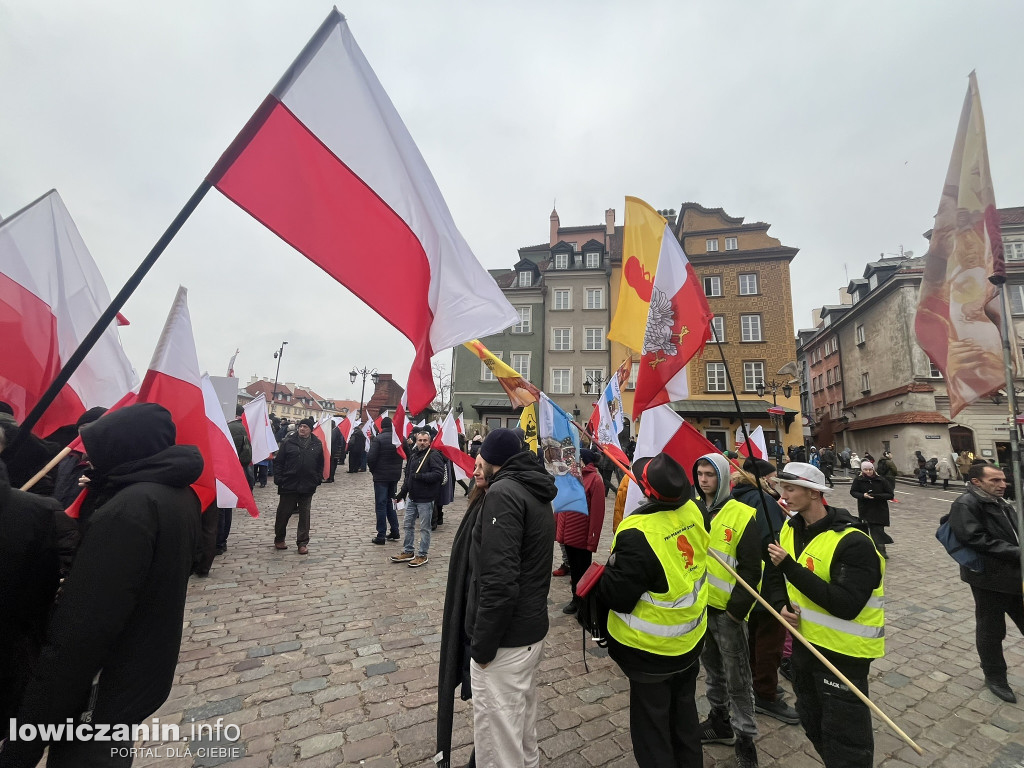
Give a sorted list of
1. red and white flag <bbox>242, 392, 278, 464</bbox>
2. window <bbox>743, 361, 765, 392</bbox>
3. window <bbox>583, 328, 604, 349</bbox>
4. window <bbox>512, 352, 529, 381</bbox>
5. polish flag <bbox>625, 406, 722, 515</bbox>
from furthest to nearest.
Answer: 1. window <bbox>512, 352, 529, 381</bbox>
2. window <bbox>583, 328, 604, 349</bbox>
3. window <bbox>743, 361, 765, 392</bbox>
4. red and white flag <bbox>242, 392, 278, 464</bbox>
5. polish flag <bbox>625, 406, 722, 515</bbox>

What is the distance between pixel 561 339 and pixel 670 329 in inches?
1207

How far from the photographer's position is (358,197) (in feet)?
8.92

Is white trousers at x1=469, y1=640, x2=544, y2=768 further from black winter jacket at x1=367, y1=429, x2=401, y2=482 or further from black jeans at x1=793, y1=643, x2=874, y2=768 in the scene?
black winter jacket at x1=367, y1=429, x2=401, y2=482

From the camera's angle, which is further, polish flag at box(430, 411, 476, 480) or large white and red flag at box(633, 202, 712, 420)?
polish flag at box(430, 411, 476, 480)

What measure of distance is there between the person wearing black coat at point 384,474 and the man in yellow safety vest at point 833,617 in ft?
22.0

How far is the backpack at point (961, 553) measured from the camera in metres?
3.94

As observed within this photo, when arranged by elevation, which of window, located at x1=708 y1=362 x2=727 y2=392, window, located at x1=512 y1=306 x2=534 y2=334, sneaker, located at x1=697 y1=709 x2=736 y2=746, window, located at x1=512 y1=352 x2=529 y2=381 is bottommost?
sneaker, located at x1=697 y1=709 x2=736 y2=746

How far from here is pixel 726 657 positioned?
3.21 metres

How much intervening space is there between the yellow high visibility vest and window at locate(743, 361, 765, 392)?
1182 inches

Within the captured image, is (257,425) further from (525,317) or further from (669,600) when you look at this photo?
(525,317)

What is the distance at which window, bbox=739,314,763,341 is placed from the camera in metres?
29.6

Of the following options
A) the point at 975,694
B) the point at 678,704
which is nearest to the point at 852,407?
the point at 975,694

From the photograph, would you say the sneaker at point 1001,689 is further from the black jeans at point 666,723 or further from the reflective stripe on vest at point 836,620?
the black jeans at point 666,723

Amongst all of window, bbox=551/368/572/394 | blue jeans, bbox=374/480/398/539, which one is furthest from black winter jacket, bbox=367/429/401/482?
window, bbox=551/368/572/394
